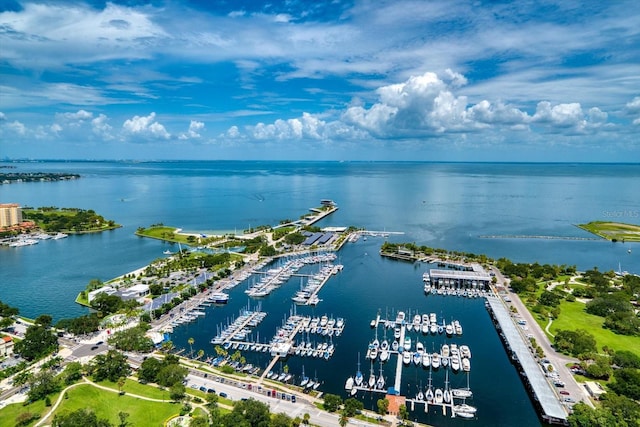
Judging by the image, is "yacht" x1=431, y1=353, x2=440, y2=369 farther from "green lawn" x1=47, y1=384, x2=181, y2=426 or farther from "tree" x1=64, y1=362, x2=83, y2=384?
"tree" x1=64, y1=362, x2=83, y2=384

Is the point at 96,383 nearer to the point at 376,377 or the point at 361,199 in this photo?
the point at 376,377

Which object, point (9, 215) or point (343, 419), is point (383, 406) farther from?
point (9, 215)

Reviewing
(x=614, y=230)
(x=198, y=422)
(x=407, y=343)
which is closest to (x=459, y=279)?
(x=407, y=343)

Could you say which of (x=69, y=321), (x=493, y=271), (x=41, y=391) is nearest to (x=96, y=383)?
(x=41, y=391)

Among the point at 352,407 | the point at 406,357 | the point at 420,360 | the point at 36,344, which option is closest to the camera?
the point at 352,407

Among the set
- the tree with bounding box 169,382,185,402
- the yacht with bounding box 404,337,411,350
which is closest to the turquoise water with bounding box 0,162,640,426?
the yacht with bounding box 404,337,411,350
